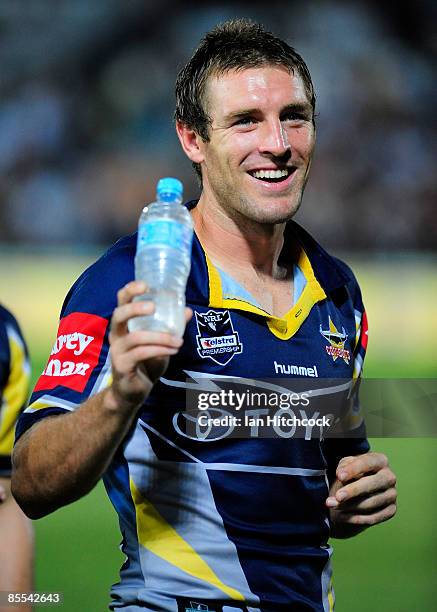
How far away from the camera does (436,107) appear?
515 cm

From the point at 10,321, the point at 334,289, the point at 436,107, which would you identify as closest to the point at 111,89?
the point at 436,107

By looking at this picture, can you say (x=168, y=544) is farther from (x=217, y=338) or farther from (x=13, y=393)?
(x=13, y=393)

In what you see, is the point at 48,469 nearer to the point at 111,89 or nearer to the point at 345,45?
the point at 111,89

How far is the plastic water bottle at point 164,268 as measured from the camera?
1.30 metres

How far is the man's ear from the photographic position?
2.06 m

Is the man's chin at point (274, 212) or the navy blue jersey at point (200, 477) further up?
the man's chin at point (274, 212)

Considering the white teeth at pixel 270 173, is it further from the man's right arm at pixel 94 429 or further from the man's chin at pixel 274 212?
the man's right arm at pixel 94 429

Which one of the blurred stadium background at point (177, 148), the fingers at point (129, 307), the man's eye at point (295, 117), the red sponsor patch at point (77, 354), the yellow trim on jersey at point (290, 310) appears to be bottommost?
the fingers at point (129, 307)

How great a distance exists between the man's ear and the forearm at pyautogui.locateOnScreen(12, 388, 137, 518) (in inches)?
31.2

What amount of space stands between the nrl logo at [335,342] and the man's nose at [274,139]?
1.34 feet

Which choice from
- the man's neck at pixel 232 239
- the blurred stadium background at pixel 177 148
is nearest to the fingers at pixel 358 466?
the man's neck at pixel 232 239

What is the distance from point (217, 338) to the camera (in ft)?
5.84

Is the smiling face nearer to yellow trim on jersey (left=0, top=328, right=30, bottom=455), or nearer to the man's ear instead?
the man's ear

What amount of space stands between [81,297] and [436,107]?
394 cm
